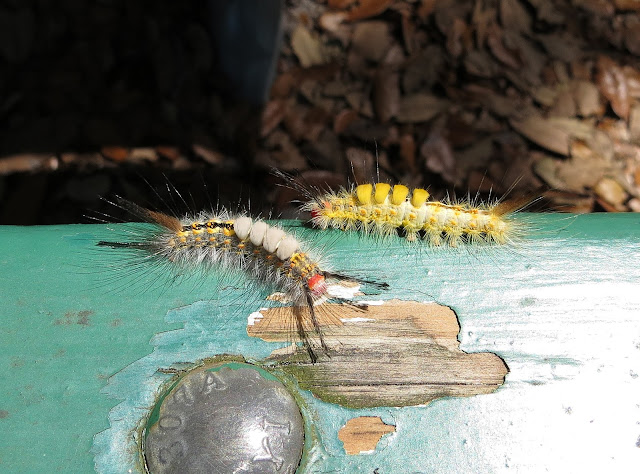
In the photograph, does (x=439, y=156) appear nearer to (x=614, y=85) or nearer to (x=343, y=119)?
(x=343, y=119)

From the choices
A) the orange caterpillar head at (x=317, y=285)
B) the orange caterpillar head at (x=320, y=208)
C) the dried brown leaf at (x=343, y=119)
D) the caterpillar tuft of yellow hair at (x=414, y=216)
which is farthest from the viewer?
the dried brown leaf at (x=343, y=119)

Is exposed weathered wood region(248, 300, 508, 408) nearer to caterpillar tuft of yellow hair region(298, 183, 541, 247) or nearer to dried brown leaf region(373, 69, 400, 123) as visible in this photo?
caterpillar tuft of yellow hair region(298, 183, 541, 247)

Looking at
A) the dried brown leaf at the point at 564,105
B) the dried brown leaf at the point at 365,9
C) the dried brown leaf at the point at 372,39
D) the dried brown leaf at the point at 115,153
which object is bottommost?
the dried brown leaf at the point at 115,153

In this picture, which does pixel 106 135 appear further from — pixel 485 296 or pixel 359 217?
pixel 485 296

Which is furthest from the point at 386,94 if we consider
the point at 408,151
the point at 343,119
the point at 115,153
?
the point at 115,153

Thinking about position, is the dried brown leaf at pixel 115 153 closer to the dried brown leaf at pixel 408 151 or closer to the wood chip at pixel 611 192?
the dried brown leaf at pixel 408 151

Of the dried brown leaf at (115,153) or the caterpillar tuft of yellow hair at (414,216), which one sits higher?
the caterpillar tuft of yellow hair at (414,216)

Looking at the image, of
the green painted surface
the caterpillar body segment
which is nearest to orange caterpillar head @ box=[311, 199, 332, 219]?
the caterpillar body segment

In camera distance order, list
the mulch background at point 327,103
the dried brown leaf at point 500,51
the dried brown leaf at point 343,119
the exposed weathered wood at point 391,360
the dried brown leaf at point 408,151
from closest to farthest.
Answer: the exposed weathered wood at point 391,360
the mulch background at point 327,103
the dried brown leaf at point 408,151
the dried brown leaf at point 343,119
the dried brown leaf at point 500,51

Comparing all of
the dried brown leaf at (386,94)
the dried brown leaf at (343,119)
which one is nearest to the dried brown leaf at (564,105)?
the dried brown leaf at (386,94)
